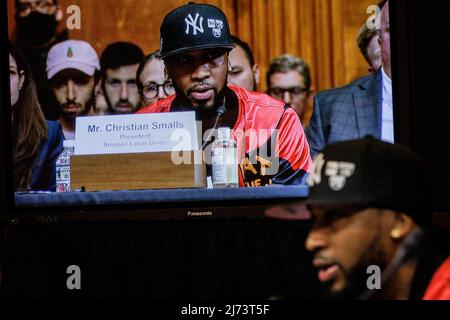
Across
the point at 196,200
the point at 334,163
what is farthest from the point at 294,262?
the point at 334,163

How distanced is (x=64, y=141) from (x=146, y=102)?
488 millimetres

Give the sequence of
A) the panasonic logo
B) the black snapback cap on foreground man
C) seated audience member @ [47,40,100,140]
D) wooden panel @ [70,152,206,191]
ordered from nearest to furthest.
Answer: the black snapback cap on foreground man < the panasonic logo < wooden panel @ [70,152,206,191] < seated audience member @ [47,40,100,140]

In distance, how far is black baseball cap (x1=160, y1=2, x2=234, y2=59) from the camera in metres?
3.99

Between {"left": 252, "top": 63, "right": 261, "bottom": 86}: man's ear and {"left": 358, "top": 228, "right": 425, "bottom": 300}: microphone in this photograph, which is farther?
{"left": 252, "top": 63, "right": 261, "bottom": 86}: man's ear

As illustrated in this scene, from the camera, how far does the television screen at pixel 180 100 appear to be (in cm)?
392

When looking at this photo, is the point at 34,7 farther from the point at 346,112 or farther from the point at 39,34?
the point at 346,112

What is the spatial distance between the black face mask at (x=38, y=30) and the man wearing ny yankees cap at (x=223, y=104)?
61 centimetres

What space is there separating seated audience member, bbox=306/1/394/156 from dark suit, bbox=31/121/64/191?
1.33 meters

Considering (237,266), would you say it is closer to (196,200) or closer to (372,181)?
(196,200)

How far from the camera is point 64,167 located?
407 cm

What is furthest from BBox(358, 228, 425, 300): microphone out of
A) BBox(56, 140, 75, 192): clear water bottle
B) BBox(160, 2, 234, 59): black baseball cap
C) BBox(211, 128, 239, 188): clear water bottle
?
BBox(56, 140, 75, 192): clear water bottle

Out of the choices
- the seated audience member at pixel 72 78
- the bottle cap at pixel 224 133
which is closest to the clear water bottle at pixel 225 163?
the bottle cap at pixel 224 133

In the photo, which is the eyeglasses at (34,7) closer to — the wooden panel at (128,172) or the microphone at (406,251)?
the wooden panel at (128,172)

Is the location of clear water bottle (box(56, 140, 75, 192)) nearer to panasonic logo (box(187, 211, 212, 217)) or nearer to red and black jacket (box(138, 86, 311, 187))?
panasonic logo (box(187, 211, 212, 217))
